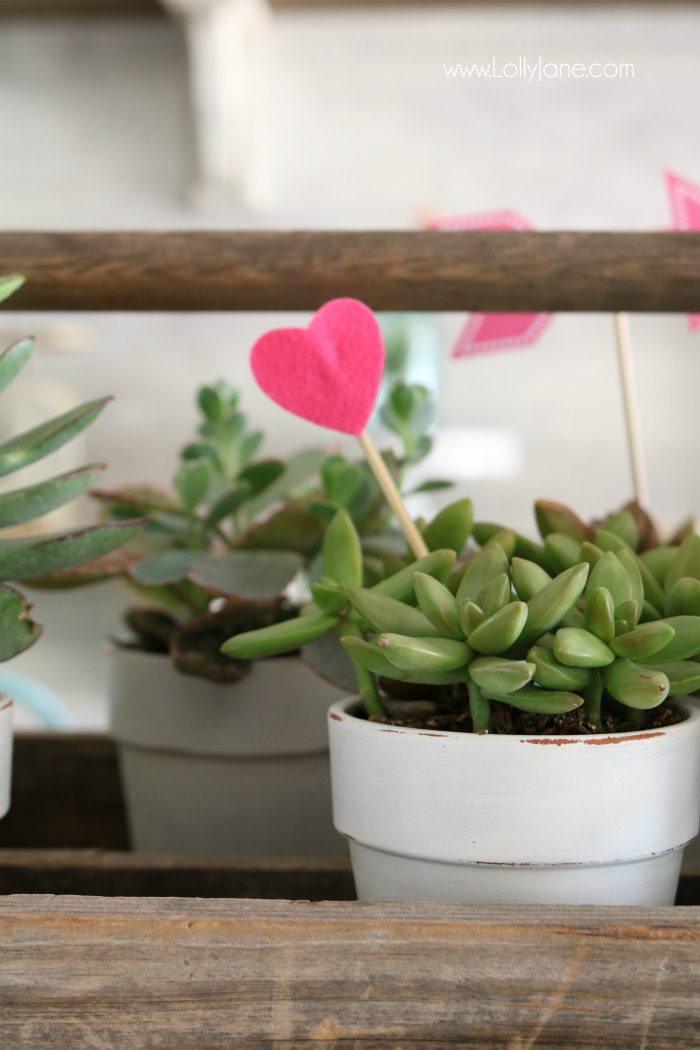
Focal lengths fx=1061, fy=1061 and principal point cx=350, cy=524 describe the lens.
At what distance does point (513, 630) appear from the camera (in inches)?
11.6

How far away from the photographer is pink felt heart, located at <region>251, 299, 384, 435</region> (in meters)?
0.37

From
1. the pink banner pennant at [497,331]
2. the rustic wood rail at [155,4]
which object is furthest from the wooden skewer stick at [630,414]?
the rustic wood rail at [155,4]

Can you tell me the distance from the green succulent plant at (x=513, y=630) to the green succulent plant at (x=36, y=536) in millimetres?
69

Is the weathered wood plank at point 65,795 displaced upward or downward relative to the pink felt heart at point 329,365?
downward

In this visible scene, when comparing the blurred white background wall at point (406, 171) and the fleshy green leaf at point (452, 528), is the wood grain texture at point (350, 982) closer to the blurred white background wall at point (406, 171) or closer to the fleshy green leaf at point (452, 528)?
the fleshy green leaf at point (452, 528)

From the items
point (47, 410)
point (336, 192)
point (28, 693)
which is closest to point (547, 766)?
point (28, 693)

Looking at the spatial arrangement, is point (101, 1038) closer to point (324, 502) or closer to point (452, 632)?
point (452, 632)

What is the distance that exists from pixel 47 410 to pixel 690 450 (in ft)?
5.22

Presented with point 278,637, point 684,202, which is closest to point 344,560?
point 278,637

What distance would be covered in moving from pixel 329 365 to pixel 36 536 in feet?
0.40

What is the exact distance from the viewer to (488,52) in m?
2.72

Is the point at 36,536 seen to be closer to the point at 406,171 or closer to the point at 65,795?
the point at 65,795

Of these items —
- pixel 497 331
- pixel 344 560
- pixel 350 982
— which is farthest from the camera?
pixel 497 331

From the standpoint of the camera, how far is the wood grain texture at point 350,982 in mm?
263
